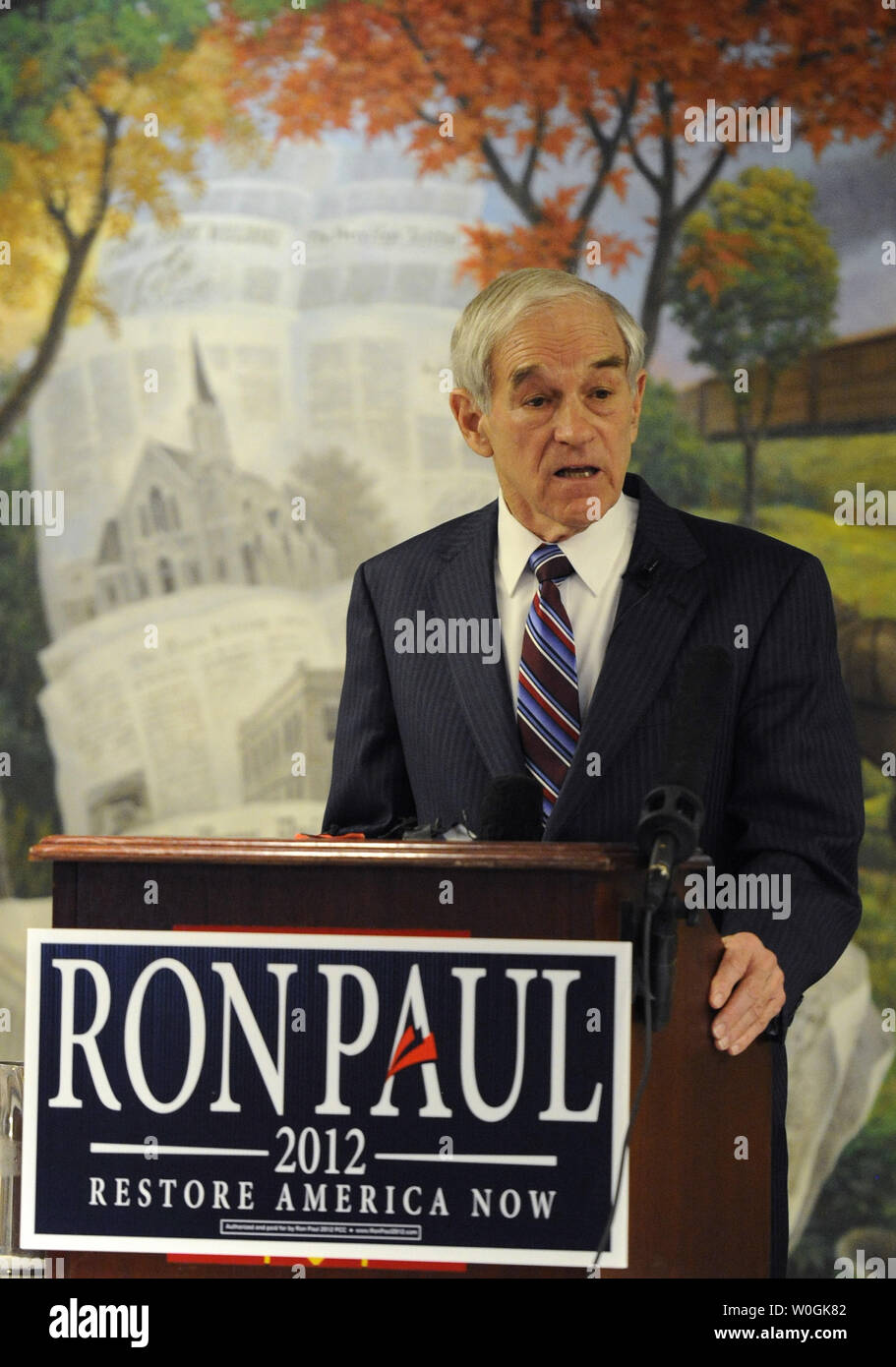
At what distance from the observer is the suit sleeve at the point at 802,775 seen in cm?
158

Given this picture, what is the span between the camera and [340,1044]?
3.84ft

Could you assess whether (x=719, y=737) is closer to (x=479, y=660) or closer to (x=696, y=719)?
(x=479, y=660)

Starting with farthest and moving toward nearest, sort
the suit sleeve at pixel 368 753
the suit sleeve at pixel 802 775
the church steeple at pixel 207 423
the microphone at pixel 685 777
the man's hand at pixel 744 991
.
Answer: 1. the church steeple at pixel 207 423
2. the suit sleeve at pixel 368 753
3. the suit sleeve at pixel 802 775
4. the man's hand at pixel 744 991
5. the microphone at pixel 685 777

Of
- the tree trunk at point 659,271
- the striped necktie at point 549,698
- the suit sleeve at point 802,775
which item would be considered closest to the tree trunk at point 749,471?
A: the tree trunk at point 659,271

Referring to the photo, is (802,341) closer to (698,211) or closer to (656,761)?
(698,211)

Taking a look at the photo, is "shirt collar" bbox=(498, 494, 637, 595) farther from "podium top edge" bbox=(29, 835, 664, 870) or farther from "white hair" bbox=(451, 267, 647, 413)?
"podium top edge" bbox=(29, 835, 664, 870)

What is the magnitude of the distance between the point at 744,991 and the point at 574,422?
710 mm

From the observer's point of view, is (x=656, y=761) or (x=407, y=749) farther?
(x=407, y=749)

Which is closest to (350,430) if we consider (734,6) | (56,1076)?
(734,6)

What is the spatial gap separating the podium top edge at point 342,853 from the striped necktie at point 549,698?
1.44 ft

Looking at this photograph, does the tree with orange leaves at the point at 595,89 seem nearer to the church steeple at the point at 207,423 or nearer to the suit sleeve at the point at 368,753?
the church steeple at the point at 207,423

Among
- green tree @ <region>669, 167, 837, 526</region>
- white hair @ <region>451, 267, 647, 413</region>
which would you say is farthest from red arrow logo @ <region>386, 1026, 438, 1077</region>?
green tree @ <region>669, 167, 837, 526</region>

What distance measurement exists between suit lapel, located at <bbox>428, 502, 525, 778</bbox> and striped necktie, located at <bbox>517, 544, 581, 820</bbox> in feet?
0.06

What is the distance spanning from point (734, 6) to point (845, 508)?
4.28 feet
